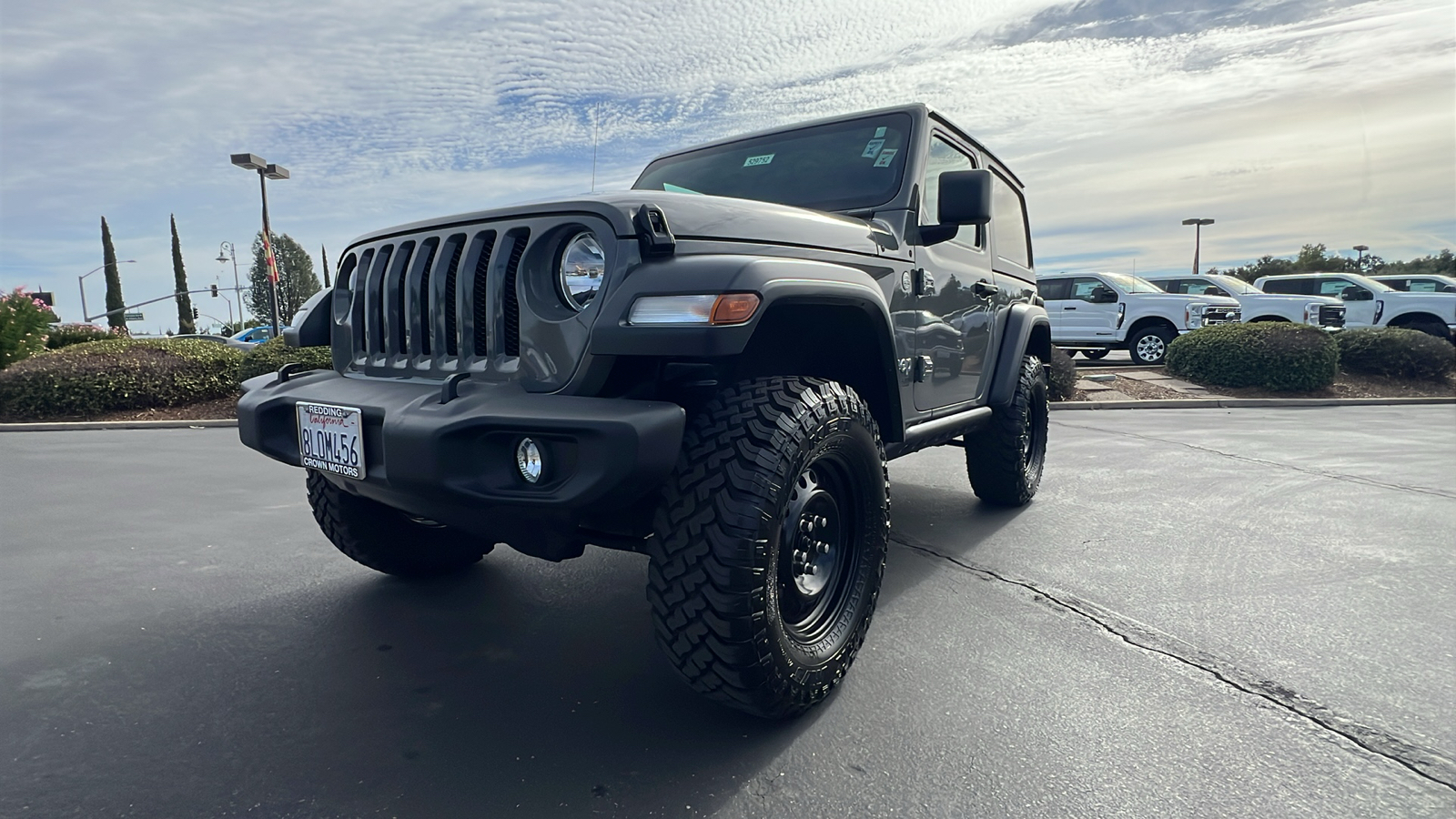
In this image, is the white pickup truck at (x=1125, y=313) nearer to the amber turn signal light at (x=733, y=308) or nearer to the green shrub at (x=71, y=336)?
the amber turn signal light at (x=733, y=308)

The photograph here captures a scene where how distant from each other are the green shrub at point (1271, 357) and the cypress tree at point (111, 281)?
56586 millimetres

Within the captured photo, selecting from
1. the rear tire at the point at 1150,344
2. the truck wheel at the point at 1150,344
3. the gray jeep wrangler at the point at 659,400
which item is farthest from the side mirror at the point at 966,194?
the truck wheel at the point at 1150,344

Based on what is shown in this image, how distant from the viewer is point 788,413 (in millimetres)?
2137

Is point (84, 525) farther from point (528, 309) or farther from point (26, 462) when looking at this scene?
point (528, 309)

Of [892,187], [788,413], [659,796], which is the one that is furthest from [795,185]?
[659,796]

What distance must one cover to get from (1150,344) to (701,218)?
48.1ft

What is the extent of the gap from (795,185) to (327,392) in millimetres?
1999

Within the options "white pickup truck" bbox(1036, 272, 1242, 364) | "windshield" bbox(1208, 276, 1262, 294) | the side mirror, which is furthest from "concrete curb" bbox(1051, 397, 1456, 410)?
the side mirror

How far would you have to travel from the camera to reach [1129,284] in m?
15.2

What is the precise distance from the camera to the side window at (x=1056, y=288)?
15.5 metres

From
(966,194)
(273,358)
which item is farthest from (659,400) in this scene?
(273,358)

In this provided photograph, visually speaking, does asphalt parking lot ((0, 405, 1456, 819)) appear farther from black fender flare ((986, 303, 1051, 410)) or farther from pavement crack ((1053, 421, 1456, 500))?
pavement crack ((1053, 421, 1456, 500))

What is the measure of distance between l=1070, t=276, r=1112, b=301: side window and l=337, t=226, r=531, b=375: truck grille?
1474cm

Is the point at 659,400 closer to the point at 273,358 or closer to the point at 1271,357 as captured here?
the point at 273,358
